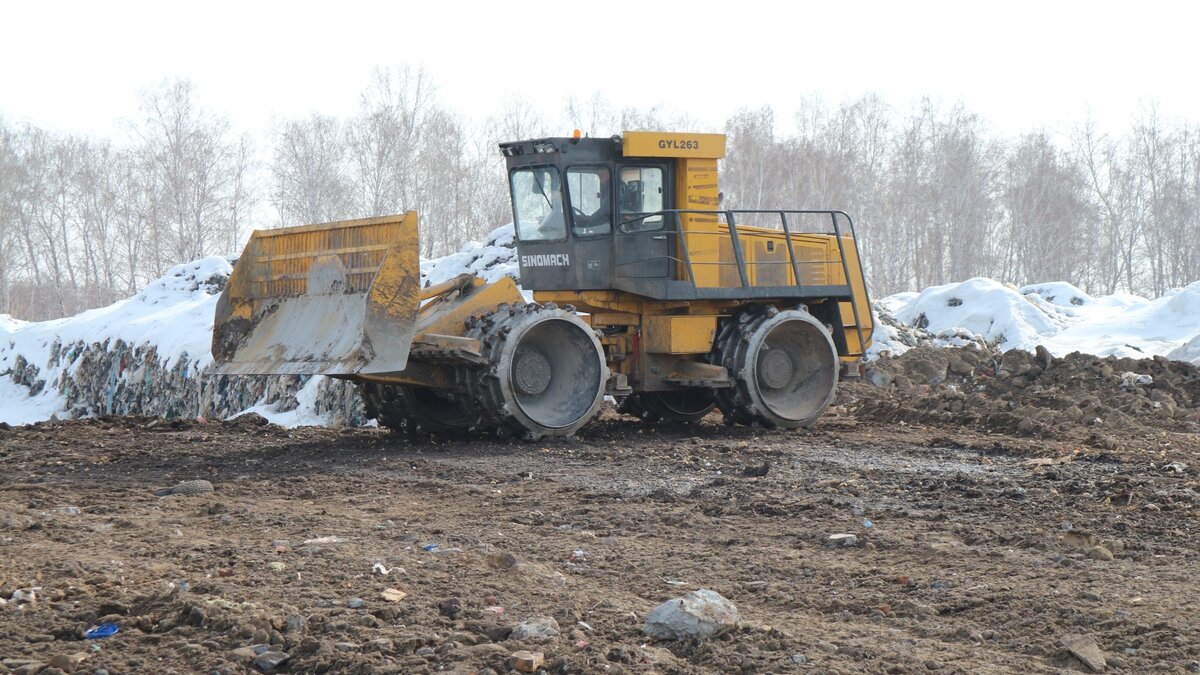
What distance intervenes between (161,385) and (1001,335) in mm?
15406

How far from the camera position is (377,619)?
5.15 meters

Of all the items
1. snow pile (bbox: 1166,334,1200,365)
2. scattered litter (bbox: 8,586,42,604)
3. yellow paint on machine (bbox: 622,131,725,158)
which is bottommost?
scattered litter (bbox: 8,586,42,604)

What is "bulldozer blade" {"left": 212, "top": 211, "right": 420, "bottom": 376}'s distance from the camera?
34.5ft

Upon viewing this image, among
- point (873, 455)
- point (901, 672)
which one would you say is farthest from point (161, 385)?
point (901, 672)

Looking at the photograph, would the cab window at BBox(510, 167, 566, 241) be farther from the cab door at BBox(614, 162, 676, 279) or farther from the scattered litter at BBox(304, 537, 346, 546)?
the scattered litter at BBox(304, 537, 346, 546)

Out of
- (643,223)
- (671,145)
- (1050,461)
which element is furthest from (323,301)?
(1050,461)

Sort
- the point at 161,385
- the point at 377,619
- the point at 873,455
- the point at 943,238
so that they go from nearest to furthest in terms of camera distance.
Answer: the point at 377,619
the point at 873,455
the point at 161,385
the point at 943,238

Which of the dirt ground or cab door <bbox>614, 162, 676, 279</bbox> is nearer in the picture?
the dirt ground

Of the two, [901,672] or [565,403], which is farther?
[565,403]

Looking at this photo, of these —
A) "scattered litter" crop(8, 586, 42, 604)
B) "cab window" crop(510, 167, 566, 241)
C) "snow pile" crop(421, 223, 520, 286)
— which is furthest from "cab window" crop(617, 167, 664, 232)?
"snow pile" crop(421, 223, 520, 286)

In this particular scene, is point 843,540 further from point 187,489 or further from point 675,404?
point 675,404

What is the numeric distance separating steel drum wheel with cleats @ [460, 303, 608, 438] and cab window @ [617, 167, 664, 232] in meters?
1.25

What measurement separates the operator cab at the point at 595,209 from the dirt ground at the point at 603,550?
1782 mm

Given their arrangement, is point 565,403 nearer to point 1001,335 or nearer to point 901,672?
point 901,672
